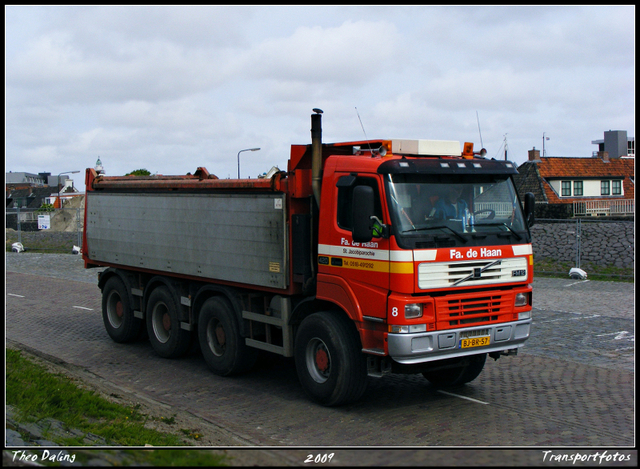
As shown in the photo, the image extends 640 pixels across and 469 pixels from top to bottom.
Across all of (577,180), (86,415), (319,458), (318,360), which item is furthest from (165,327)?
(577,180)

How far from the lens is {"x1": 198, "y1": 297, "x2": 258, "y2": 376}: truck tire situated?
9.86 m

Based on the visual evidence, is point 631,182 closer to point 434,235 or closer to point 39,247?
point 39,247

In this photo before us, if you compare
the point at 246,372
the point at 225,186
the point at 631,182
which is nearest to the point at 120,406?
the point at 246,372

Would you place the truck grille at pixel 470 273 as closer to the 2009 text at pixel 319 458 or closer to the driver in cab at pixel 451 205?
the driver in cab at pixel 451 205

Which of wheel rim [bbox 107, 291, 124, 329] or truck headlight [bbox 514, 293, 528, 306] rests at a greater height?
truck headlight [bbox 514, 293, 528, 306]

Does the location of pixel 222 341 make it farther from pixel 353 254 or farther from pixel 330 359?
pixel 353 254

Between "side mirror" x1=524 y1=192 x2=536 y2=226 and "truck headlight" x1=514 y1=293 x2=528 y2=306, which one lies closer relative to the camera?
"truck headlight" x1=514 y1=293 x2=528 y2=306

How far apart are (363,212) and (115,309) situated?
7.00m

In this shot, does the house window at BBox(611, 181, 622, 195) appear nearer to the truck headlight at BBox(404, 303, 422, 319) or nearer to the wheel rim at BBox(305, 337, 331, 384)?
the wheel rim at BBox(305, 337, 331, 384)

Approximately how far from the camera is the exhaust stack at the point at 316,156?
8.66 metres

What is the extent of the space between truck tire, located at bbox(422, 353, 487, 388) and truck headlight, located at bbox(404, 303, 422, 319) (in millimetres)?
1630

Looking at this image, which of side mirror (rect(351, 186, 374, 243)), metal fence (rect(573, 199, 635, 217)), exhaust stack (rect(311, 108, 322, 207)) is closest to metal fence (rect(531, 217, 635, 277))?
exhaust stack (rect(311, 108, 322, 207))

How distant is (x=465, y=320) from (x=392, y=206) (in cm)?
154

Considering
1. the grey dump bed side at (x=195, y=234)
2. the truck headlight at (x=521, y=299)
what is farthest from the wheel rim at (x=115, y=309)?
the truck headlight at (x=521, y=299)
